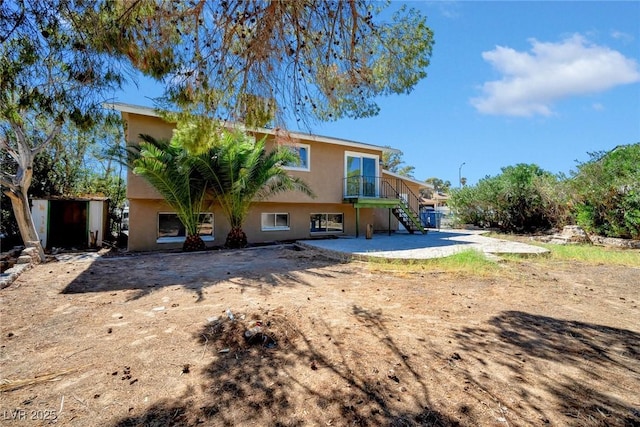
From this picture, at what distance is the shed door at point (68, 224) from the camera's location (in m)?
12.6

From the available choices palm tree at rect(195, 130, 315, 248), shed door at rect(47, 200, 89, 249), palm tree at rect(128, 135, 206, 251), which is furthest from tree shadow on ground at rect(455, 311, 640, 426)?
shed door at rect(47, 200, 89, 249)

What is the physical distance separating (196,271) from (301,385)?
590cm

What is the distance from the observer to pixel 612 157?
15.1 meters

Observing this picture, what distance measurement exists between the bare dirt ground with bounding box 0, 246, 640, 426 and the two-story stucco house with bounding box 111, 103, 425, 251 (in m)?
5.76

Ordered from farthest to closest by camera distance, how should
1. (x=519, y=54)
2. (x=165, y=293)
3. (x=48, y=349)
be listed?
(x=519, y=54)
(x=165, y=293)
(x=48, y=349)

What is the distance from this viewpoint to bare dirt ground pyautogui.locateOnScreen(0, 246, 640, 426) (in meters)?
2.46

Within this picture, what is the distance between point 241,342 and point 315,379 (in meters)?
1.15

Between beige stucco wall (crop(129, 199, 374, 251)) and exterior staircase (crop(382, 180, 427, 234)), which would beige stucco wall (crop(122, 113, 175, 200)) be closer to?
beige stucco wall (crop(129, 199, 374, 251))

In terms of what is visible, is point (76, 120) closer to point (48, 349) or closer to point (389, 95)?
point (48, 349)

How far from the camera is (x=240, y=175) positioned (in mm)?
11086

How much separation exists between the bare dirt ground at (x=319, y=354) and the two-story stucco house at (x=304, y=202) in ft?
18.9

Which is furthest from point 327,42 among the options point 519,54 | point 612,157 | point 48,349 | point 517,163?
point 517,163

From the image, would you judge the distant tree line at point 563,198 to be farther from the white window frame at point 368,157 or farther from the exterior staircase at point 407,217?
the white window frame at point 368,157

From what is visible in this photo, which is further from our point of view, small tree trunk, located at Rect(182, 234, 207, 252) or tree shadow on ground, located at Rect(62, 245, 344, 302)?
small tree trunk, located at Rect(182, 234, 207, 252)
